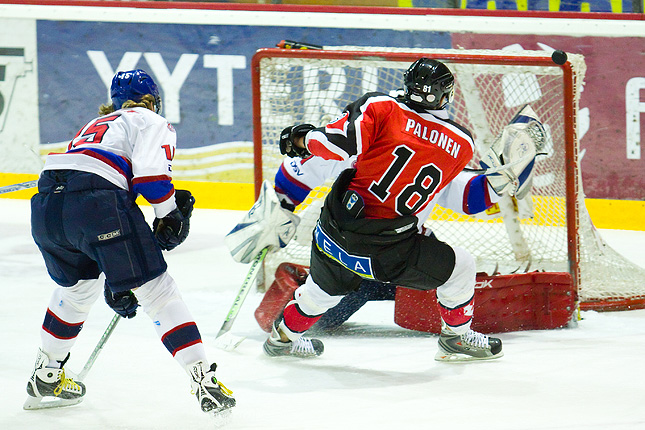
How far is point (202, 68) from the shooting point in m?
5.60

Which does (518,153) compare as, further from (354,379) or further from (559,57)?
(354,379)

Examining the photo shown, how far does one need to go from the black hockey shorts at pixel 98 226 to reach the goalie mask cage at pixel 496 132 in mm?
1499

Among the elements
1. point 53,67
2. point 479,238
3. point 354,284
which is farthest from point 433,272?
point 53,67

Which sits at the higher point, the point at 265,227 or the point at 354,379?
the point at 265,227

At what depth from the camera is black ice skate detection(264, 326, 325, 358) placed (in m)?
3.13

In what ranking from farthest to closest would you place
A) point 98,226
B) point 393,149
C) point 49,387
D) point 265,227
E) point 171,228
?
point 265,227
point 393,149
point 49,387
point 171,228
point 98,226

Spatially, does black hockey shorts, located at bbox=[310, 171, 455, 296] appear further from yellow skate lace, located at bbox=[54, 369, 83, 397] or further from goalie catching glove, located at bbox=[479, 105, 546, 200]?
yellow skate lace, located at bbox=[54, 369, 83, 397]

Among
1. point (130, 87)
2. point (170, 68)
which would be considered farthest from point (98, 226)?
point (170, 68)

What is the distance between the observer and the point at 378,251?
287cm

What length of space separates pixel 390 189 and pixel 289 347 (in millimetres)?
669

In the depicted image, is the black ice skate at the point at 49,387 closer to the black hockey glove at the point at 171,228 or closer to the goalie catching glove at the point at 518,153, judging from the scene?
the black hockey glove at the point at 171,228

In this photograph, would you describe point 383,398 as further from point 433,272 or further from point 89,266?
point 89,266

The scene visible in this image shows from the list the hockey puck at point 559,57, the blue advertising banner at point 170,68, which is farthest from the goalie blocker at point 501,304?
the blue advertising banner at point 170,68

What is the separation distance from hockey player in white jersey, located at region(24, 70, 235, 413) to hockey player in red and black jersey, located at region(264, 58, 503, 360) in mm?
515
